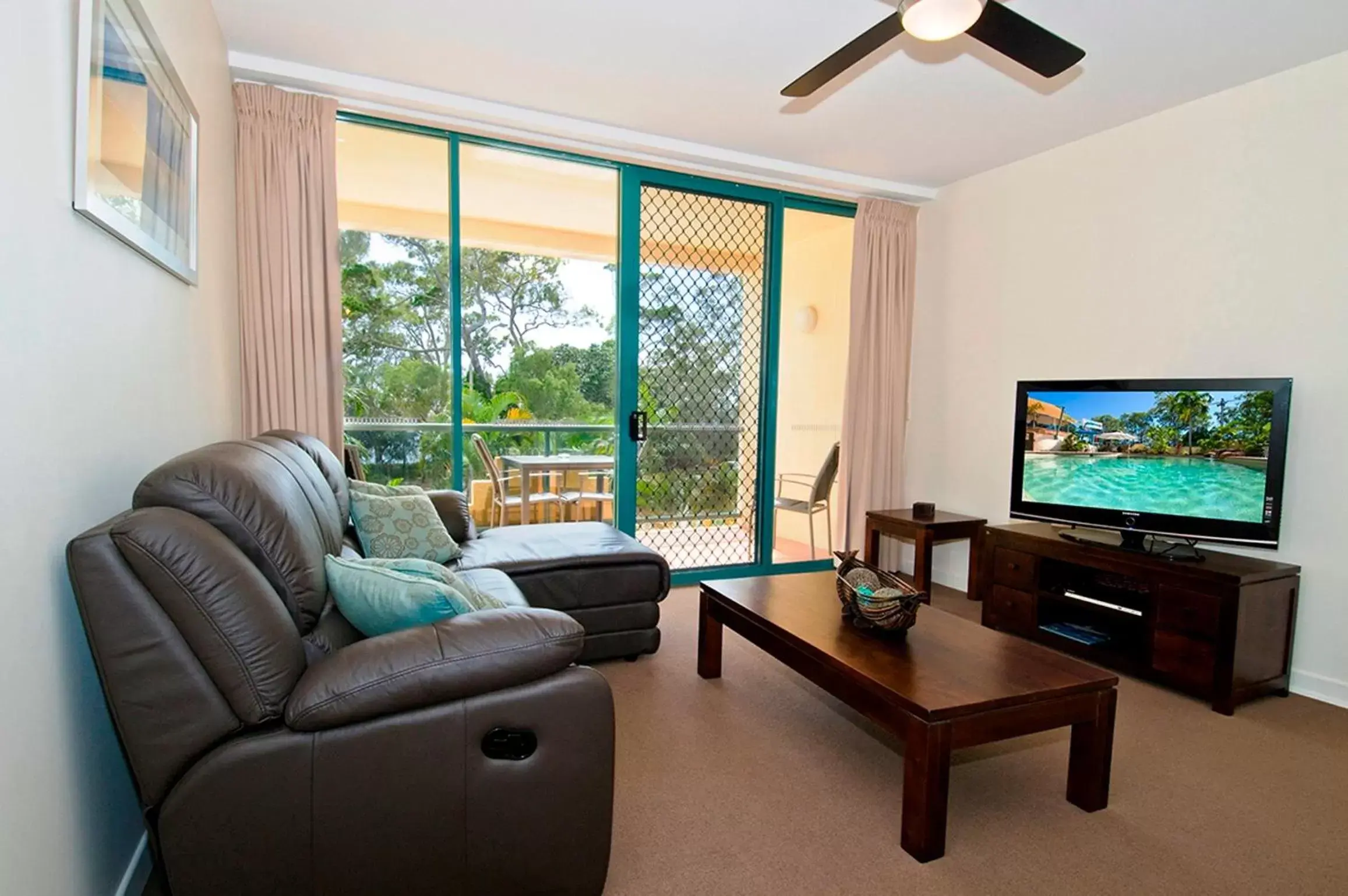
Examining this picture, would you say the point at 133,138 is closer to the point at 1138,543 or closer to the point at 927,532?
the point at 927,532

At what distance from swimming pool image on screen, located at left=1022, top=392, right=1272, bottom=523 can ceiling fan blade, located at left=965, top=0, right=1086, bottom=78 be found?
162 cm

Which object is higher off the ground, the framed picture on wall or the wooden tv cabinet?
the framed picture on wall

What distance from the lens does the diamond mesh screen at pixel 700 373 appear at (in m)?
4.18

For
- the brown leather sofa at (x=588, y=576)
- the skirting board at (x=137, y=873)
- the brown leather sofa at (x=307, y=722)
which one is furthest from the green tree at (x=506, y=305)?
the skirting board at (x=137, y=873)

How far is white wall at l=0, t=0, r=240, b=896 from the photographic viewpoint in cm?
105

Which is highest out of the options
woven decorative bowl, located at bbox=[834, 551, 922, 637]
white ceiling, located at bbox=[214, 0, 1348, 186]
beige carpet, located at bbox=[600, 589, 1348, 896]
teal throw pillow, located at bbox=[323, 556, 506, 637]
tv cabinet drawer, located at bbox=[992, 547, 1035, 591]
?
white ceiling, located at bbox=[214, 0, 1348, 186]

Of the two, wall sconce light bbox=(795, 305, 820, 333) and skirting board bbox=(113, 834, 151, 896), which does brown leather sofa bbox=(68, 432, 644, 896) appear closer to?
skirting board bbox=(113, 834, 151, 896)

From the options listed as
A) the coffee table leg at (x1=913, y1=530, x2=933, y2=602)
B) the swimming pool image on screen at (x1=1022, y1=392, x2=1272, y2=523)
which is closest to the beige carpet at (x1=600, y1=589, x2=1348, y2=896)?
the swimming pool image on screen at (x1=1022, y1=392, x2=1272, y2=523)

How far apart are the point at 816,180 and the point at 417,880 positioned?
4.09 meters

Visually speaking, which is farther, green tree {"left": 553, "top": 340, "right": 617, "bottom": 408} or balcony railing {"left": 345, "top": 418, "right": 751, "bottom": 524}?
green tree {"left": 553, "top": 340, "right": 617, "bottom": 408}

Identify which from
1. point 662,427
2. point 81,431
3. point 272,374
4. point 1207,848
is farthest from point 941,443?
point 81,431

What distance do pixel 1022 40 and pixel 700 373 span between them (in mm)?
2606

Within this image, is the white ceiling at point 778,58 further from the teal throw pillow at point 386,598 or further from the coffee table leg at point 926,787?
the coffee table leg at point 926,787

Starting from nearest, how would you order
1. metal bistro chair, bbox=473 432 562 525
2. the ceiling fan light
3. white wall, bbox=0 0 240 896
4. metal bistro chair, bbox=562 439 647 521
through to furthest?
white wall, bbox=0 0 240 896 → the ceiling fan light → metal bistro chair, bbox=473 432 562 525 → metal bistro chair, bbox=562 439 647 521
